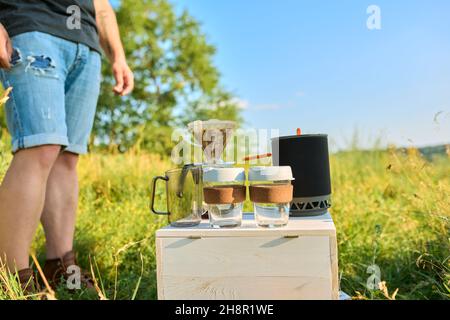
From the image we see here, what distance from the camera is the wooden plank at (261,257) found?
60.8 inches

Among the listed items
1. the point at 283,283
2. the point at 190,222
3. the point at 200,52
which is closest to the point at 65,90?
the point at 190,222

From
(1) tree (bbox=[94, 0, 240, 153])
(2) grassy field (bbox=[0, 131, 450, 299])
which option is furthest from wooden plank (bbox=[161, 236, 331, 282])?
(1) tree (bbox=[94, 0, 240, 153])

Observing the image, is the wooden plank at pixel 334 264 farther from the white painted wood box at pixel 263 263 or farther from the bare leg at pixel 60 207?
the bare leg at pixel 60 207

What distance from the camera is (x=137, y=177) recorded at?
441 centimetres

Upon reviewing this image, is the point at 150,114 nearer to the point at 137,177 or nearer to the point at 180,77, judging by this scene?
the point at 180,77

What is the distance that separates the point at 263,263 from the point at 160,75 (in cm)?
1037

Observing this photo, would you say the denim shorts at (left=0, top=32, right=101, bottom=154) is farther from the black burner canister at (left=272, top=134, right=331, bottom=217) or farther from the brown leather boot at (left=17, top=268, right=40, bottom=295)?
the black burner canister at (left=272, top=134, right=331, bottom=217)

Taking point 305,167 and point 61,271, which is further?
point 61,271

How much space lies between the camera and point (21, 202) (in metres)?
1.95

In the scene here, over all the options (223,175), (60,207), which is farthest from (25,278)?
(223,175)

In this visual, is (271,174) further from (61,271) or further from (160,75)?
(160,75)

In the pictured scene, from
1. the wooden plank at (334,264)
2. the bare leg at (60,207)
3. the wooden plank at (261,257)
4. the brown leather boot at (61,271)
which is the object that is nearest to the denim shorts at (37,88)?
the bare leg at (60,207)

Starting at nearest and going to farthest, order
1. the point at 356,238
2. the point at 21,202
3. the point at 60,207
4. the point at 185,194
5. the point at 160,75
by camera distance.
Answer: the point at 185,194, the point at 21,202, the point at 60,207, the point at 356,238, the point at 160,75
